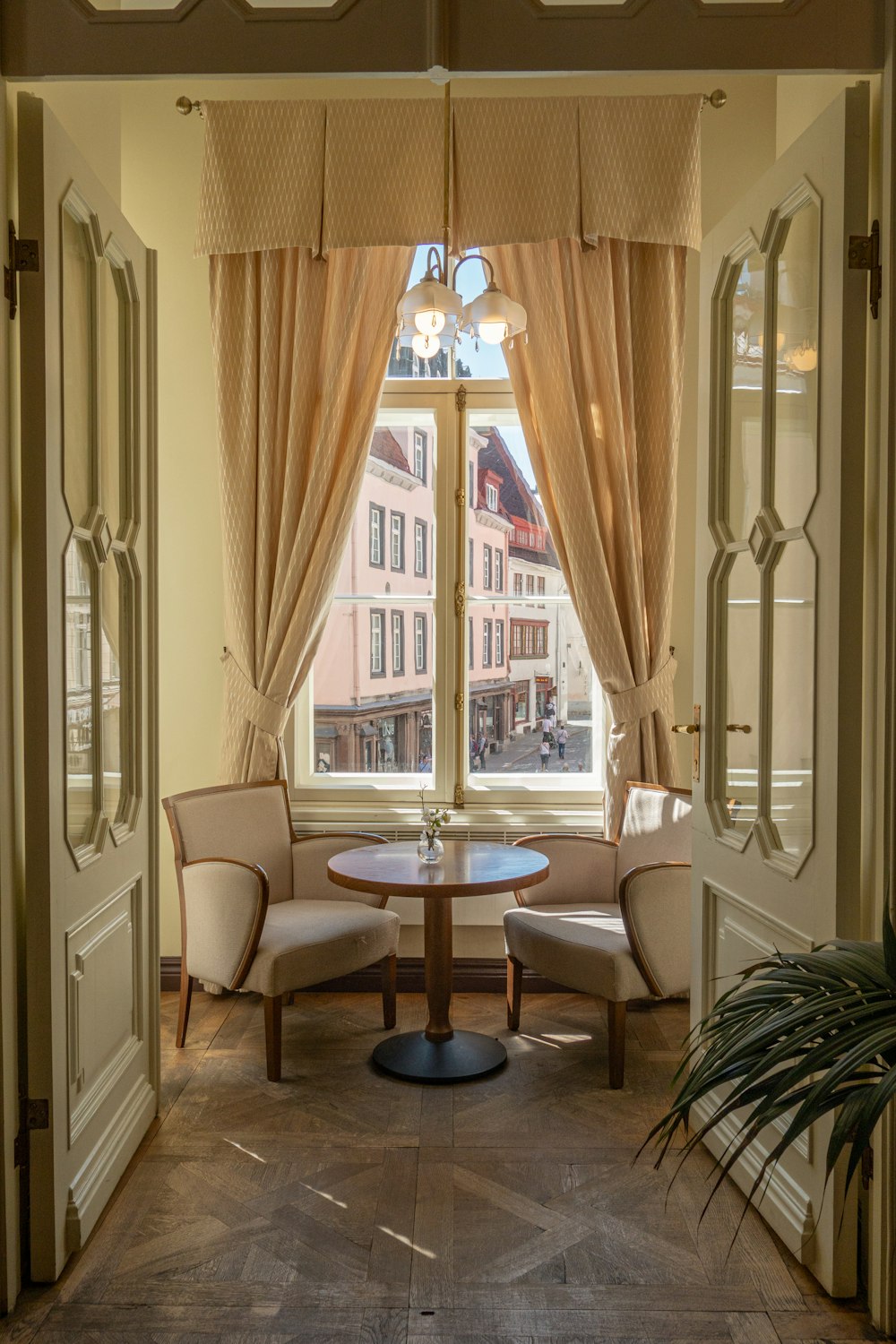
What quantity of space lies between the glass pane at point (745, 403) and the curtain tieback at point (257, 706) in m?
2.08

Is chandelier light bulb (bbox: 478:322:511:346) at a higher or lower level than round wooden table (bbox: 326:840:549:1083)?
higher

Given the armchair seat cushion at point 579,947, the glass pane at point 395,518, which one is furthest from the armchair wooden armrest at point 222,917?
the glass pane at point 395,518

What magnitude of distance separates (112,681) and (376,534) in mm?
1932

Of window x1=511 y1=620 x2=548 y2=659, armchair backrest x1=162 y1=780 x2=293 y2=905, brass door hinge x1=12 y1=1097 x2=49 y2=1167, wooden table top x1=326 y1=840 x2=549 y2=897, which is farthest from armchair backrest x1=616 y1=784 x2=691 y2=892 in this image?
brass door hinge x1=12 y1=1097 x2=49 y2=1167

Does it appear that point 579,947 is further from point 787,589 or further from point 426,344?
point 426,344

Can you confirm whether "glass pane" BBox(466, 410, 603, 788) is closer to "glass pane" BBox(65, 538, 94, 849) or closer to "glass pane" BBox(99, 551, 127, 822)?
"glass pane" BBox(99, 551, 127, 822)

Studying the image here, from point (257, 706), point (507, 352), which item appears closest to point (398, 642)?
point (257, 706)

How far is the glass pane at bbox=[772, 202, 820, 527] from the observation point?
2299 mm

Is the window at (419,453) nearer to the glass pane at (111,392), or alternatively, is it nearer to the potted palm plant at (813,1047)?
the glass pane at (111,392)

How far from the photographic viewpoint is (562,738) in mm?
4555

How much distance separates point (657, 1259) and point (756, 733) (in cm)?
125

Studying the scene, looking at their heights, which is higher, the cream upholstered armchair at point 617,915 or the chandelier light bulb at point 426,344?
the chandelier light bulb at point 426,344

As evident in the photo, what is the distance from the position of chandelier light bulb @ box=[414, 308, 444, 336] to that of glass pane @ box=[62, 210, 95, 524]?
45.2 inches

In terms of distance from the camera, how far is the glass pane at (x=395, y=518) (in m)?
4.44
